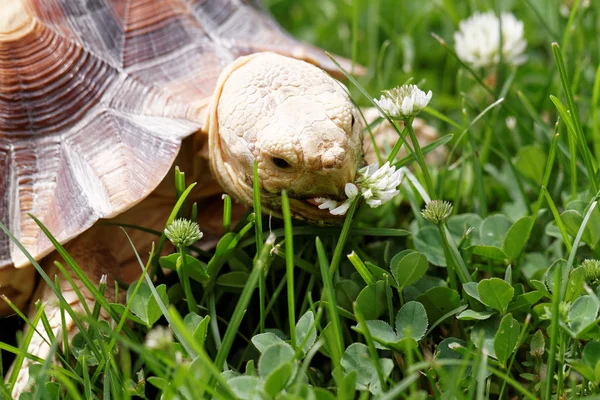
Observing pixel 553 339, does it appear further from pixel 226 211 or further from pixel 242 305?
pixel 226 211

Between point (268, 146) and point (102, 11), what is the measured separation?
0.66 metres

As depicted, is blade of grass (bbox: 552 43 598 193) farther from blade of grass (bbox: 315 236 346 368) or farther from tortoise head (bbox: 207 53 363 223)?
blade of grass (bbox: 315 236 346 368)

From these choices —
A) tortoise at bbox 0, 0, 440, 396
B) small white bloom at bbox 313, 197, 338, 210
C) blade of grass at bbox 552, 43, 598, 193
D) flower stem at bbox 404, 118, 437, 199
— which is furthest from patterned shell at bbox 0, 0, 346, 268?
blade of grass at bbox 552, 43, 598, 193

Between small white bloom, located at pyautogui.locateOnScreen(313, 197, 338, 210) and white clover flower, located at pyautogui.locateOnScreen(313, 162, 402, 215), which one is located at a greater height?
white clover flower, located at pyautogui.locateOnScreen(313, 162, 402, 215)

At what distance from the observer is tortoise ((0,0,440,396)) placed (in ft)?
4.18

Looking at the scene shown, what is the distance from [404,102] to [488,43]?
A: 2.89 feet

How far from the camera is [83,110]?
4.87ft

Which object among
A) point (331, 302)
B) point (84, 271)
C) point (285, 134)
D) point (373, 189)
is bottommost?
point (84, 271)

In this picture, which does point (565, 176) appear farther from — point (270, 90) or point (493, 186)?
point (270, 90)

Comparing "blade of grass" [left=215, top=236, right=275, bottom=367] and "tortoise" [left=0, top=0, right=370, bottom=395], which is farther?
"tortoise" [left=0, top=0, right=370, bottom=395]

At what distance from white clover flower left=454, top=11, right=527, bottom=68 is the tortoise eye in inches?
39.2

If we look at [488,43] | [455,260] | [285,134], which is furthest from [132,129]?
[488,43]

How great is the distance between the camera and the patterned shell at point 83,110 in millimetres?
1396

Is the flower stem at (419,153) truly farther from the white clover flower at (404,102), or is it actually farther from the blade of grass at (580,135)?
the blade of grass at (580,135)
